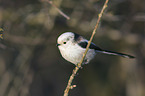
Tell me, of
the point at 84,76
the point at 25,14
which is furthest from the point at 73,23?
the point at 84,76

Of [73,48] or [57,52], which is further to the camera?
[57,52]

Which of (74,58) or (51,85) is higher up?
(74,58)

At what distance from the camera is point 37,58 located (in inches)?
233

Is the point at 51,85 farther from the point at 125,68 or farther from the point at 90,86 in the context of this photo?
the point at 125,68

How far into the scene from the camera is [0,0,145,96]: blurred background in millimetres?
5117

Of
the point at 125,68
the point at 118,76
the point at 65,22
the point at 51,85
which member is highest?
the point at 65,22

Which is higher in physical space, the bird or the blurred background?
the bird

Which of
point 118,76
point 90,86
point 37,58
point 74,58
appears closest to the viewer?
point 74,58

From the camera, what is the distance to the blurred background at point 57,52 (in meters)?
5.12

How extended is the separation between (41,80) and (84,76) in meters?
1.46

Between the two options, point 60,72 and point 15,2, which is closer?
point 15,2

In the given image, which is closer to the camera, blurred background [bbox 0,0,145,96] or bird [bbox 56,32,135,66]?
bird [bbox 56,32,135,66]

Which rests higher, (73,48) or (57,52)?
(73,48)

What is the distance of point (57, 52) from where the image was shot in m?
7.06
